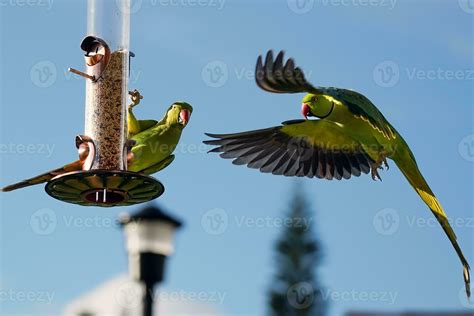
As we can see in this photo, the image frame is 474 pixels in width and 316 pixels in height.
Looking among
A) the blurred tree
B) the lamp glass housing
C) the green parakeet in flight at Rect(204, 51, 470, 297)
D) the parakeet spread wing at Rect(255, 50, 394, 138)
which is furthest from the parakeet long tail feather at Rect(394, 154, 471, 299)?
the blurred tree

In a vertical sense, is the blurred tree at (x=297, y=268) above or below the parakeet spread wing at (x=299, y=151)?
below

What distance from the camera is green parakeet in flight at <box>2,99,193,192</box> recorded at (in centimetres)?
929

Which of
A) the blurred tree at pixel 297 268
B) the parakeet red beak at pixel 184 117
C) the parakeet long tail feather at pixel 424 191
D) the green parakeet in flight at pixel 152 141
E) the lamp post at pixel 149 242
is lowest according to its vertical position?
the blurred tree at pixel 297 268

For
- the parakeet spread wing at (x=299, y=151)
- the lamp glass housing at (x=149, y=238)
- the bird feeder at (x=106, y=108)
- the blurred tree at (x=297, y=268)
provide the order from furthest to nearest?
the blurred tree at (x=297, y=268) < the parakeet spread wing at (x=299, y=151) < the lamp glass housing at (x=149, y=238) < the bird feeder at (x=106, y=108)

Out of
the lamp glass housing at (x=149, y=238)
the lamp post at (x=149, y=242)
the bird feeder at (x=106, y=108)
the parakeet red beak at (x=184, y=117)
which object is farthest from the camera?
the lamp glass housing at (x=149, y=238)

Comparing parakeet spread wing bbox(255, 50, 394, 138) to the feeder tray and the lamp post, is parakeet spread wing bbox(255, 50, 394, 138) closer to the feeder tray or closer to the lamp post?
the feeder tray

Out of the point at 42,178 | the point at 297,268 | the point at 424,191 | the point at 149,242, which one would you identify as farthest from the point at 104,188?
the point at 297,268

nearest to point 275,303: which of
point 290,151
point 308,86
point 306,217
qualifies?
point 306,217

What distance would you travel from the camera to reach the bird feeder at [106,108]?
9.13 meters

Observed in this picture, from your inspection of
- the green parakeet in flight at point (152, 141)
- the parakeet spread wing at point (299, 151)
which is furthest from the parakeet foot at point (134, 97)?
the parakeet spread wing at point (299, 151)

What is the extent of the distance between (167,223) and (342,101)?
74.8 inches

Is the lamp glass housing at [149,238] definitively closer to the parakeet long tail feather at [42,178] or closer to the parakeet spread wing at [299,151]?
the parakeet spread wing at [299,151]

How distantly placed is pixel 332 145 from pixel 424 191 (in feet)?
3.66

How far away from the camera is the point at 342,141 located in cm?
1124
